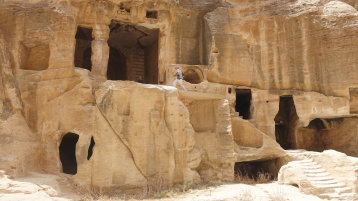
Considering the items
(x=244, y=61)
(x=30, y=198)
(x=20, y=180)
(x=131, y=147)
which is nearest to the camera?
(x=30, y=198)

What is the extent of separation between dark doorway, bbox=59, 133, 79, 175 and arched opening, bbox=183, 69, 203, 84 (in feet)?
17.0

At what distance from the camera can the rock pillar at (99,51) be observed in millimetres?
10828

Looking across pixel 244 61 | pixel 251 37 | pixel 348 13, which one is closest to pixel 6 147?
pixel 244 61

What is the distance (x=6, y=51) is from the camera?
914cm

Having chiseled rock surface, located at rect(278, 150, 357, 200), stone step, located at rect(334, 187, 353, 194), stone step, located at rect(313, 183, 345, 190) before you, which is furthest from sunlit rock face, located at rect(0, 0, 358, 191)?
stone step, located at rect(334, 187, 353, 194)

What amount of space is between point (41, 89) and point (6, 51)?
1.72m

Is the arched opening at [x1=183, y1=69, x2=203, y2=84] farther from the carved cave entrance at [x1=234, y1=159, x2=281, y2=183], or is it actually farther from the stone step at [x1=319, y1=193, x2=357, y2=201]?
the stone step at [x1=319, y1=193, x2=357, y2=201]

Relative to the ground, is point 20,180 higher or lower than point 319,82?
lower

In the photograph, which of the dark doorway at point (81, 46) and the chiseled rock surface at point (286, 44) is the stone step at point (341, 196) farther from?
the dark doorway at point (81, 46)

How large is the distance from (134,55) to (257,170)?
8.40 m

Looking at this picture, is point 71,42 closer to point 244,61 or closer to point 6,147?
point 6,147

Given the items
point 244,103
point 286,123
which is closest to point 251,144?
point 244,103

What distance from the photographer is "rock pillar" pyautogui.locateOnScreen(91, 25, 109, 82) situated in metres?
10.8

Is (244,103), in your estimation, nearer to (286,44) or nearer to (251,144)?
(286,44)
